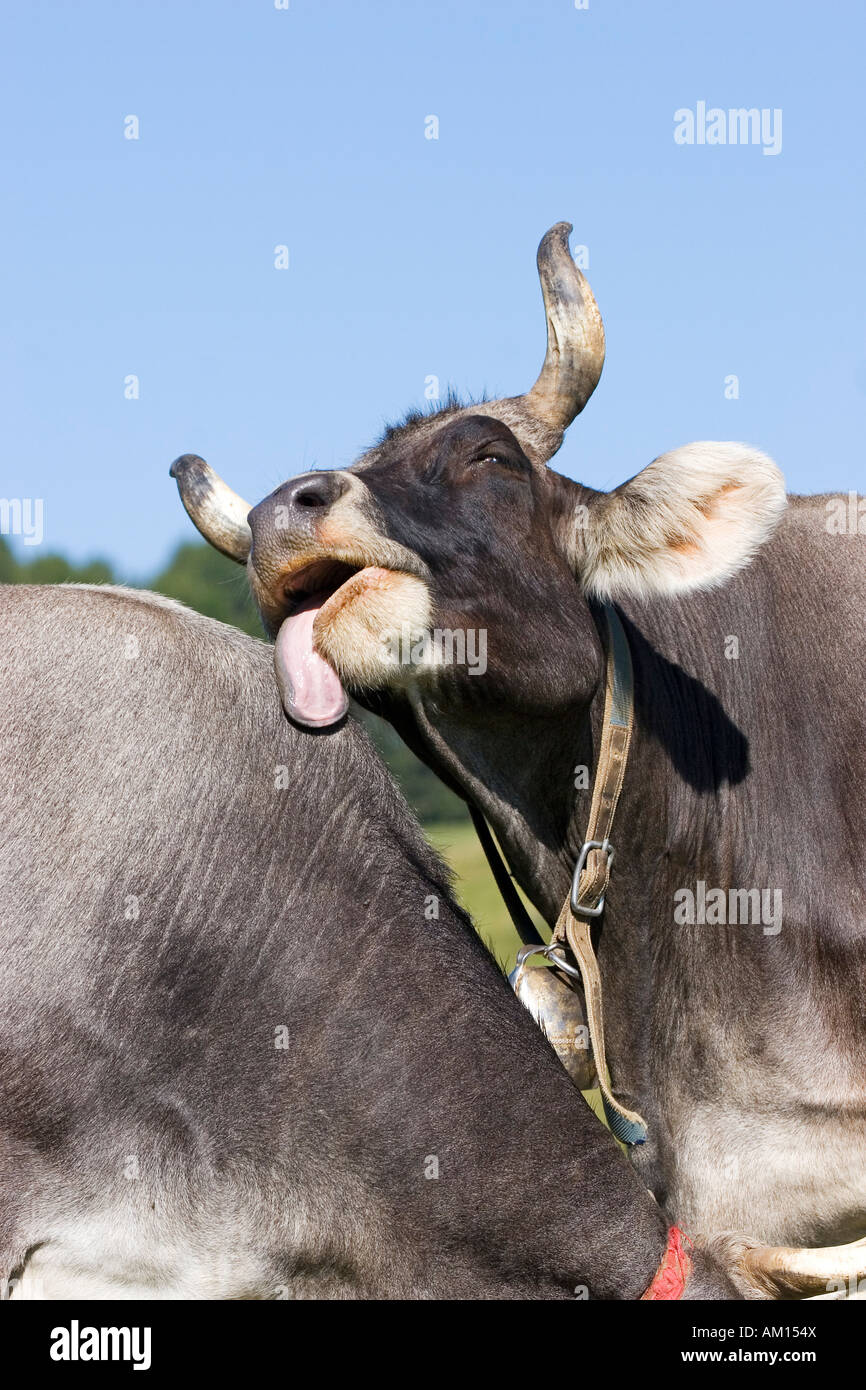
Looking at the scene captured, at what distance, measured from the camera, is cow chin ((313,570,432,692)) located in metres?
5.07

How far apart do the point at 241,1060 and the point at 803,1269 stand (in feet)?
6.83

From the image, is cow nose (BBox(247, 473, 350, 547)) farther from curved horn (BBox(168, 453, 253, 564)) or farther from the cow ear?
the cow ear

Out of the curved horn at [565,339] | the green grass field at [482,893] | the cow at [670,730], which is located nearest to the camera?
the cow at [670,730]

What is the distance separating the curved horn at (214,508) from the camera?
6.25 m

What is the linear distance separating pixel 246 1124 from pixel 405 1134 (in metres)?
0.58

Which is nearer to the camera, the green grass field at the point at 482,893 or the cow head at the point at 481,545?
the cow head at the point at 481,545

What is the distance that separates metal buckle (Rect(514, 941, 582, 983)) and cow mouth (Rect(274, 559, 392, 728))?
4.80 feet

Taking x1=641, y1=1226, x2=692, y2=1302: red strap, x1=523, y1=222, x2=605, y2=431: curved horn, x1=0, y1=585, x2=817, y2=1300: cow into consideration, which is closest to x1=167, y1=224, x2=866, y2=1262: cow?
x1=523, y1=222, x2=605, y2=431: curved horn

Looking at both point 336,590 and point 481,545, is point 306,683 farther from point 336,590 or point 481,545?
point 481,545

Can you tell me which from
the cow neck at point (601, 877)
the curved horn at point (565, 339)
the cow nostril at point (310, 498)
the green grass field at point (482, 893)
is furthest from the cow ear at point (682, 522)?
the green grass field at point (482, 893)

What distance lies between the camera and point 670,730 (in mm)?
6266

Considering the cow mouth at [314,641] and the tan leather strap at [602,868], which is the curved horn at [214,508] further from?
the tan leather strap at [602,868]
